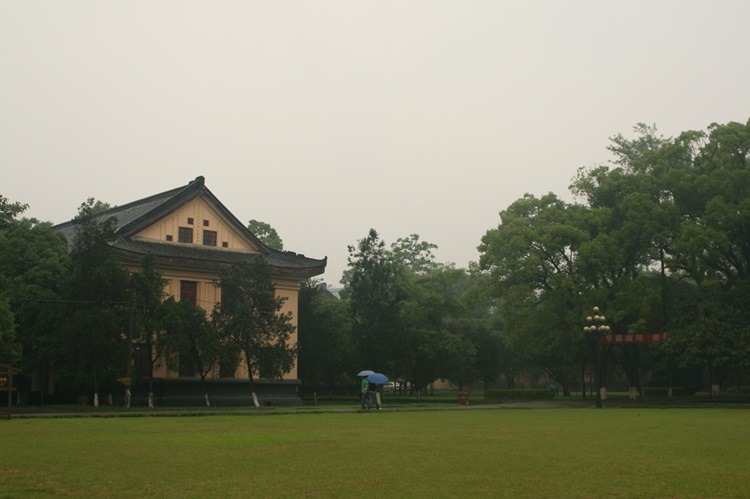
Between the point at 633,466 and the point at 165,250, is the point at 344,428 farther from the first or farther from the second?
the point at 165,250

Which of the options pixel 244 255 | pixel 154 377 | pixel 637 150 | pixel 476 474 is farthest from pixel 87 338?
pixel 637 150

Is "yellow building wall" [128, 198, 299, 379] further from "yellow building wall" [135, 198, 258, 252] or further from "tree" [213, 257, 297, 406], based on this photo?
"tree" [213, 257, 297, 406]

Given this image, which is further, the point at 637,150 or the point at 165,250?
the point at 637,150

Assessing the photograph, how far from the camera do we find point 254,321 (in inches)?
1395

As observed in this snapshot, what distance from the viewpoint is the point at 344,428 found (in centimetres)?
1894

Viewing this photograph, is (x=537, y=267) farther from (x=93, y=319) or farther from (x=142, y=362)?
(x=93, y=319)

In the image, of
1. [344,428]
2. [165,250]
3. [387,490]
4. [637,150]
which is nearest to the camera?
[387,490]

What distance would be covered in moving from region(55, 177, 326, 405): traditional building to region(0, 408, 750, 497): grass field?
20149 mm

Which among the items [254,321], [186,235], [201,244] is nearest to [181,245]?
[186,235]

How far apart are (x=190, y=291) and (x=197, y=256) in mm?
1779

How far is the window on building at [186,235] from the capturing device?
1620 inches

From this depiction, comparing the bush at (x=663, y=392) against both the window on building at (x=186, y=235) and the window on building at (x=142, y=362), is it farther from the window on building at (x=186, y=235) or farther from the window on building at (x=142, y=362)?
the window on building at (x=142, y=362)

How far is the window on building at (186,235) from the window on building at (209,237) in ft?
2.63

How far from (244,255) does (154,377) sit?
8.52m
